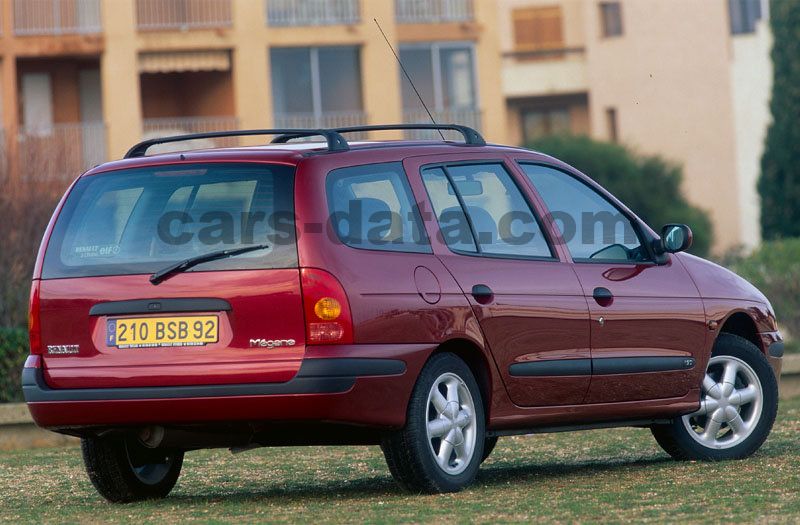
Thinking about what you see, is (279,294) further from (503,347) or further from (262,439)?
(503,347)

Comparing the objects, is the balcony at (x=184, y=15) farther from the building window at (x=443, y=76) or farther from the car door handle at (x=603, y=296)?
the car door handle at (x=603, y=296)

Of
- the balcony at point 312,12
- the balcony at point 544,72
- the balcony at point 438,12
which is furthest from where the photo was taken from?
the balcony at point 544,72

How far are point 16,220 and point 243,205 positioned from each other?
12.5 metres

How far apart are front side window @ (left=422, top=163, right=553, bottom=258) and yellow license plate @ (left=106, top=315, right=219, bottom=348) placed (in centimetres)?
128

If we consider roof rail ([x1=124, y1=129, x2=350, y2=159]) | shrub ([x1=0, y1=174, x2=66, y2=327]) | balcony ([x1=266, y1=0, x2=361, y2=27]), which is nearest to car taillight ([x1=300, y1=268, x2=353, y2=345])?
roof rail ([x1=124, y1=129, x2=350, y2=159])

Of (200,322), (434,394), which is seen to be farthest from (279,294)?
(434,394)

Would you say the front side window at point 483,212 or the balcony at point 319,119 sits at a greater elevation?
the balcony at point 319,119

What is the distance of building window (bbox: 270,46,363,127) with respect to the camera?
39375mm

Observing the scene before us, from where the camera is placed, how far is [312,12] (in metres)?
39.5

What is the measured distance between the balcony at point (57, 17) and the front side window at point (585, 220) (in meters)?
30.3

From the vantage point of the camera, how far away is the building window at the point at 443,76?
135 ft

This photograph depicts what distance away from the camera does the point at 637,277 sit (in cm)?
919

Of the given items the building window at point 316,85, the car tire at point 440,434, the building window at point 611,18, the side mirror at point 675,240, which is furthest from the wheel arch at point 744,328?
the building window at point 611,18

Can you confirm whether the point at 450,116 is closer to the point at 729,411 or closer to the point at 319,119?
the point at 319,119
